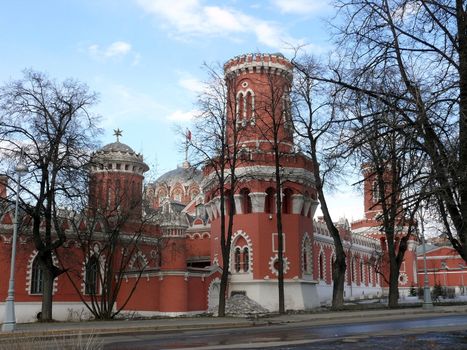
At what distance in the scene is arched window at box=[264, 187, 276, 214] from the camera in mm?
38500

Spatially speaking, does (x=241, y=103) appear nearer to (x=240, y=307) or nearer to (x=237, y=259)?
(x=237, y=259)

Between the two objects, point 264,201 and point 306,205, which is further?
point 306,205

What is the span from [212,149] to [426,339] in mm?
19026

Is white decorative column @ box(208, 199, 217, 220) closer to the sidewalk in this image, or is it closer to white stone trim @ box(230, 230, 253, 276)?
white stone trim @ box(230, 230, 253, 276)

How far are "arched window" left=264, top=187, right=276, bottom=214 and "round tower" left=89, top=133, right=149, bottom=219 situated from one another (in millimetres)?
8759

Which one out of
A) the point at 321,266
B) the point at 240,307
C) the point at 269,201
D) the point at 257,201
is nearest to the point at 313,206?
the point at 269,201

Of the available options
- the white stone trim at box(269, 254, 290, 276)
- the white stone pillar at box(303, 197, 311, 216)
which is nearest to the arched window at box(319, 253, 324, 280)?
the white stone pillar at box(303, 197, 311, 216)

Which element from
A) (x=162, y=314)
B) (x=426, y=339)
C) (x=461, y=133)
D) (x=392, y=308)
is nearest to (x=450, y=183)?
(x=461, y=133)

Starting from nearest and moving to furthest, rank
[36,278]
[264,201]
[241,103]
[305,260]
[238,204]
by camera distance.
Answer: [36,278]
[264,201]
[238,204]
[305,260]
[241,103]

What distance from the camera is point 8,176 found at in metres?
26.6

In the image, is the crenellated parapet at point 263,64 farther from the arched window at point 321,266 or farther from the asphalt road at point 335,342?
the asphalt road at point 335,342

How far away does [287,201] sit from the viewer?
39281 mm

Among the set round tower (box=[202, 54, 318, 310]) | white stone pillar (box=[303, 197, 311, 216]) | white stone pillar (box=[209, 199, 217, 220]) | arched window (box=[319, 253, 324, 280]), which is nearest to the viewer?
round tower (box=[202, 54, 318, 310])

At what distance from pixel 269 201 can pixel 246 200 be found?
5.37ft
